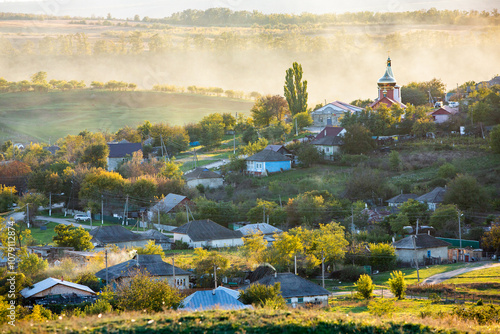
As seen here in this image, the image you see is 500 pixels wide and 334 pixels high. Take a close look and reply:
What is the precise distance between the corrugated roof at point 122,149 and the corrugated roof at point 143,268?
28504 millimetres

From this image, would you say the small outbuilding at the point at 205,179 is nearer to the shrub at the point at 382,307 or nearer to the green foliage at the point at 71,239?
the green foliage at the point at 71,239

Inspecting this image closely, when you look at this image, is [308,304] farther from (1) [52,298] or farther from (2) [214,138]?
(2) [214,138]

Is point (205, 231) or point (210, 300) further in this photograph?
point (205, 231)

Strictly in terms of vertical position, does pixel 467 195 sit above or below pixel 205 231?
above

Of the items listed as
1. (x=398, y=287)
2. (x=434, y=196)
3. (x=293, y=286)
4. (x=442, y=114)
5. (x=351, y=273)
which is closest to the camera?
(x=398, y=287)

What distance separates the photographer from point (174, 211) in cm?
4422

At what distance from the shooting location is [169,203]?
4503cm

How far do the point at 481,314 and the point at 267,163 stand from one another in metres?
30.6

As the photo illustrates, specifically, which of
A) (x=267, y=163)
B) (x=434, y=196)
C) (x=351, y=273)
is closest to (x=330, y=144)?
(x=267, y=163)

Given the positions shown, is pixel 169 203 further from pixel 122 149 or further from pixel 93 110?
pixel 93 110

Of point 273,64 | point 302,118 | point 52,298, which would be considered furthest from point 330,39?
point 52,298

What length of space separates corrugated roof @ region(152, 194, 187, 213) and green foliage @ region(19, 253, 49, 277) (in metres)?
16.0

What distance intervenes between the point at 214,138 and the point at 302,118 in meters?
8.11

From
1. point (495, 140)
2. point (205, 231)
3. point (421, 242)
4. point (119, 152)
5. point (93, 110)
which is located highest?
point (495, 140)
